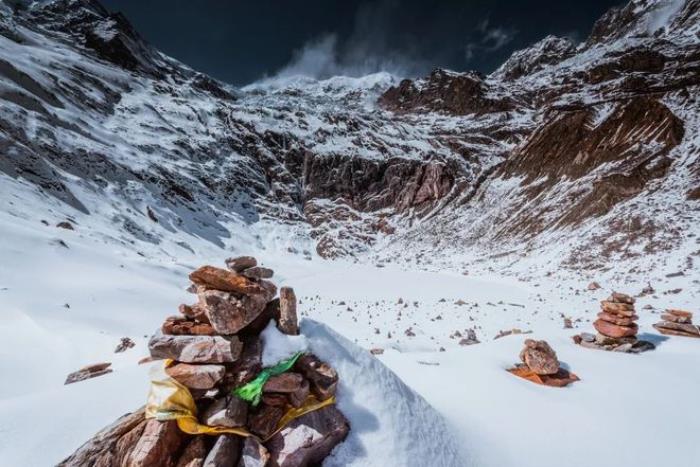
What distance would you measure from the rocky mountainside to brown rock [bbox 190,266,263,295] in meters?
24.4

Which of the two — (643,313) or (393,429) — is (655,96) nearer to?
(643,313)

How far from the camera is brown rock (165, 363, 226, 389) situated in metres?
3.76

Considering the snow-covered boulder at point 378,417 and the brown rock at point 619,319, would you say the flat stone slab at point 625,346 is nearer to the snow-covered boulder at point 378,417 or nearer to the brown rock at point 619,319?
the brown rock at point 619,319

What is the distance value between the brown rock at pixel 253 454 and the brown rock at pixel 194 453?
400 millimetres

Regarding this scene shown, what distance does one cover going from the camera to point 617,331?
29.9 feet

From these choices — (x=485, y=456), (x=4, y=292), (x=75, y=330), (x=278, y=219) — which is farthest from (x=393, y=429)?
(x=278, y=219)

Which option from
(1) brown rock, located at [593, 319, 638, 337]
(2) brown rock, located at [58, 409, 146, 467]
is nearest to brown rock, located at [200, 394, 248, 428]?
(2) brown rock, located at [58, 409, 146, 467]

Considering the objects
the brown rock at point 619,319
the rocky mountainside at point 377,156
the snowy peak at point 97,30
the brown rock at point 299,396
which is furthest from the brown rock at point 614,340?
the snowy peak at point 97,30

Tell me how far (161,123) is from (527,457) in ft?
259

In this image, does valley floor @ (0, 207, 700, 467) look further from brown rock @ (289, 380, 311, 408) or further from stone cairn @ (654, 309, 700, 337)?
brown rock @ (289, 380, 311, 408)

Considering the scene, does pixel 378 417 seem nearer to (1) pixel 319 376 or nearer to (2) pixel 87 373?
(1) pixel 319 376

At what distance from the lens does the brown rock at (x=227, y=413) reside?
356 centimetres

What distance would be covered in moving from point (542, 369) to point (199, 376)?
688 centimetres

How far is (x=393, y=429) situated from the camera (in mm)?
4121
